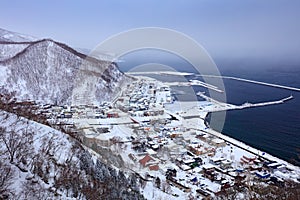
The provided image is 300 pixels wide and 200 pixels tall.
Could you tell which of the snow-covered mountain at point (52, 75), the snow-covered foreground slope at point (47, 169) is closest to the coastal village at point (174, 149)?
the snow-covered mountain at point (52, 75)

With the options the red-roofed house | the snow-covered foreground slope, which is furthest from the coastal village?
the snow-covered foreground slope

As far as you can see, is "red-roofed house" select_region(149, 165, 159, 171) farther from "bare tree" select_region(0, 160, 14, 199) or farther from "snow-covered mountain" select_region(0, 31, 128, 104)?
"snow-covered mountain" select_region(0, 31, 128, 104)

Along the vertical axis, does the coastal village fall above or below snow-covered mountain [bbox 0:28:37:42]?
below

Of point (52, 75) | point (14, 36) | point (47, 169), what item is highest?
point (14, 36)

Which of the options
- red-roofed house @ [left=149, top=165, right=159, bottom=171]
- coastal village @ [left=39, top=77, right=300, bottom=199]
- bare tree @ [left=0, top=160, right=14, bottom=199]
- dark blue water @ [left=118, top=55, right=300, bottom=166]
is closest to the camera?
bare tree @ [left=0, top=160, right=14, bottom=199]

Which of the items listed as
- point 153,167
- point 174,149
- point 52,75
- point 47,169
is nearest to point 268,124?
point 174,149

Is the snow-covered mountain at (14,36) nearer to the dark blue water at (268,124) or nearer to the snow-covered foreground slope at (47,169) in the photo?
the dark blue water at (268,124)

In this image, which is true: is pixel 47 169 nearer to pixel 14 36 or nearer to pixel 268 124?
pixel 268 124
